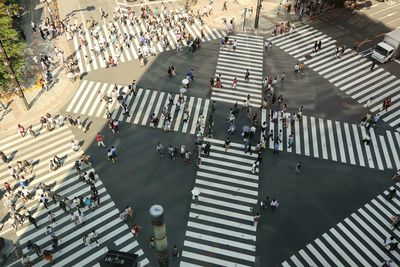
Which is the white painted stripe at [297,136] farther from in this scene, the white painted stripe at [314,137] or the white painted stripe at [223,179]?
the white painted stripe at [223,179]

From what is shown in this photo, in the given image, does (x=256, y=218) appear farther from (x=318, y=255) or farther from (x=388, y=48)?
(x=388, y=48)

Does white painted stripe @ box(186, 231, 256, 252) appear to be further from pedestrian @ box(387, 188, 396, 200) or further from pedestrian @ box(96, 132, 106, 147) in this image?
pedestrian @ box(387, 188, 396, 200)

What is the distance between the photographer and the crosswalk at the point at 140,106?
144ft

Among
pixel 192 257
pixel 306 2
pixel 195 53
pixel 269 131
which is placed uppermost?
pixel 306 2

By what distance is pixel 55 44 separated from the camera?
175 ft

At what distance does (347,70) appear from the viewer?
51.7m

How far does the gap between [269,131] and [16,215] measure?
85.5ft

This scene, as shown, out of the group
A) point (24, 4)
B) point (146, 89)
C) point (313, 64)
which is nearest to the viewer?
point (146, 89)

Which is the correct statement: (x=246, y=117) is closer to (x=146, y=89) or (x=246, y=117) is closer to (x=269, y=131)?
(x=269, y=131)

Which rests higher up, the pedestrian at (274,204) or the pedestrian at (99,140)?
the pedestrian at (99,140)

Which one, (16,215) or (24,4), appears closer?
(16,215)

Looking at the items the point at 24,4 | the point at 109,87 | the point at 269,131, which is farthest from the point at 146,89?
the point at 24,4

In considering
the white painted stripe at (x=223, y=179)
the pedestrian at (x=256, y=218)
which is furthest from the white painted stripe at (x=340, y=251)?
the white painted stripe at (x=223, y=179)

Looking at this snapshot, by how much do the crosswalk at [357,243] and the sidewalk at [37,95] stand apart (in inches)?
1199
